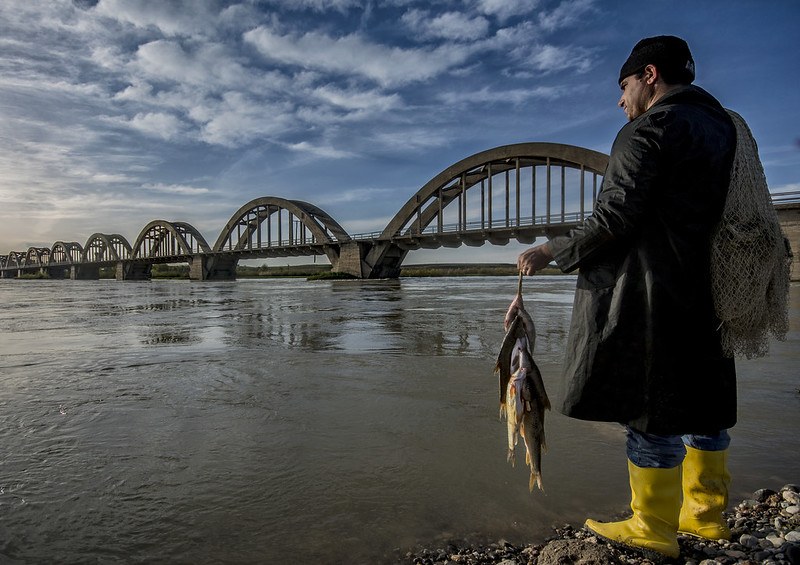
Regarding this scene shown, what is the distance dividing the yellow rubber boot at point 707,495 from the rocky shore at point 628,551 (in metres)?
0.04

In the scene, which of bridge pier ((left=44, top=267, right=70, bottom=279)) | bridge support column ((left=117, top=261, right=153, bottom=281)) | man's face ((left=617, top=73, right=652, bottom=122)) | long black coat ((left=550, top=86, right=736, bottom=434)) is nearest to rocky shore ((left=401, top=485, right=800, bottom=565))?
long black coat ((left=550, top=86, right=736, bottom=434))

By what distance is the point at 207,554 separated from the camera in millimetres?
1711

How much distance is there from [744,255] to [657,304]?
37cm

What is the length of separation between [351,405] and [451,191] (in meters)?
48.5

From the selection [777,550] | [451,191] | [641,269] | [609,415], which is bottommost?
[777,550]

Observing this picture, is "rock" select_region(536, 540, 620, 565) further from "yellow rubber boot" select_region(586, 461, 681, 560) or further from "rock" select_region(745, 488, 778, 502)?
"rock" select_region(745, 488, 778, 502)

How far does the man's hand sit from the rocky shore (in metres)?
1.04

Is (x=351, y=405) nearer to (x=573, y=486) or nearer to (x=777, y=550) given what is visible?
(x=573, y=486)

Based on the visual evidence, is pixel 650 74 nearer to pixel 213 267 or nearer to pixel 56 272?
pixel 213 267

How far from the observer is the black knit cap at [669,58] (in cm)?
183

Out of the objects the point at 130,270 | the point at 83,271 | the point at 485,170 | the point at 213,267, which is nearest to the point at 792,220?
the point at 485,170

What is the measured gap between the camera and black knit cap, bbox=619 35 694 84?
1.83 meters

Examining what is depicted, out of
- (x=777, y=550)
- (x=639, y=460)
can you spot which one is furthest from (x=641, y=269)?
(x=777, y=550)

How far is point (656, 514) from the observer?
173 cm
